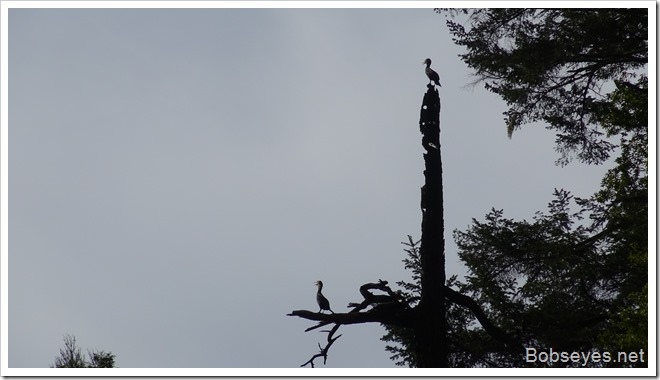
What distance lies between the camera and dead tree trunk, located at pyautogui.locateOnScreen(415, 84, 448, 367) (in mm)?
12633

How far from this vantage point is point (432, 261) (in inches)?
507

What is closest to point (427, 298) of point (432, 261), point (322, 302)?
point (432, 261)

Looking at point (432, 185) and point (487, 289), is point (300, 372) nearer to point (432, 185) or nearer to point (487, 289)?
point (432, 185)

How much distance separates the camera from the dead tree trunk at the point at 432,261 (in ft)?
41.4

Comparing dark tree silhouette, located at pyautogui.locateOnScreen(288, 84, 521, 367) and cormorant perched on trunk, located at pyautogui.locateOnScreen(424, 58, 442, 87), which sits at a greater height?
cormorant perched on trunk, located at pyautogui.locateOnScreen(424, 58, 442, 87)

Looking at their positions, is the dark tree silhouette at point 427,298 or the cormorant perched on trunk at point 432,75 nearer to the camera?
the dark tree silhouette at point 427,298

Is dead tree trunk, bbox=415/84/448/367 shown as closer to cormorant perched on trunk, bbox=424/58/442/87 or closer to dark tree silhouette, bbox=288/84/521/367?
dark tree silhouette, bbox=288/84/521/367

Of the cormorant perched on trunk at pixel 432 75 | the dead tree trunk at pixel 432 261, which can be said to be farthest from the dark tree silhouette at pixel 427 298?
the cormorant perched on trunk at pixel 432 75

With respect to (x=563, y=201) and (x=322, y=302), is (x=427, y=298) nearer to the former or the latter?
(x=322, y=302)

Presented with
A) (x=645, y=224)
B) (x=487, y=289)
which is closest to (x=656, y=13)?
(x=645, y=224)

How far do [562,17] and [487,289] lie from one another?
602 centimetres

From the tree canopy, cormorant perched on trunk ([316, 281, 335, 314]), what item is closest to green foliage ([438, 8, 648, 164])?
the tree canopy

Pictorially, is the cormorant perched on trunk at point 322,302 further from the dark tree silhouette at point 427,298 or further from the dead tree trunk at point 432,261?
the dead tree trunk at point 432,261

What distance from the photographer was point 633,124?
15789 millimetres
